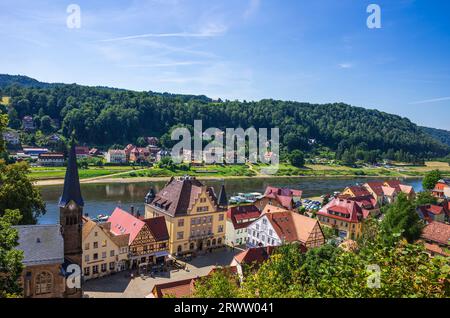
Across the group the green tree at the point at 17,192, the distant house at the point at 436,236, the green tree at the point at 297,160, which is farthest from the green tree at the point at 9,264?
the green tree at the point at 297,160

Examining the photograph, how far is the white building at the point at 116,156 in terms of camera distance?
413ft

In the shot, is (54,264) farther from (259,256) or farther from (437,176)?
(437,176)

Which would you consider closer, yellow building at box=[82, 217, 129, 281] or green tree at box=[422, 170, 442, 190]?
yellow building at box=[82, 217, 129, 281]

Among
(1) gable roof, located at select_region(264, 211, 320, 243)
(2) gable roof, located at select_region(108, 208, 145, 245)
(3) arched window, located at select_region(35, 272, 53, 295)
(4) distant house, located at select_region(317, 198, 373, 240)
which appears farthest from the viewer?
(4) distant house, located at select_region(317, 198, 373, 240)

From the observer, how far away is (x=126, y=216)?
133 ft

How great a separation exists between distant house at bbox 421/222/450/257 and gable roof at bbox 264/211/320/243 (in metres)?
12.8

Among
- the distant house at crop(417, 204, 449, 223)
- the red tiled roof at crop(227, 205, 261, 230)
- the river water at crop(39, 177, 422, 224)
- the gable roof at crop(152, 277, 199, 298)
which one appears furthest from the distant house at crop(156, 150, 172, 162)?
the gable roof at crop(152, 277, 199, 298)

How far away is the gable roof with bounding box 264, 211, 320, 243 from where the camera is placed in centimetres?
4226

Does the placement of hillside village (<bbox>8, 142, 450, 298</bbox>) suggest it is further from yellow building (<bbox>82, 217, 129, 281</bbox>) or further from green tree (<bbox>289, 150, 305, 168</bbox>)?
green tree (<bbox>289, 150, 305, 168</bbox>)

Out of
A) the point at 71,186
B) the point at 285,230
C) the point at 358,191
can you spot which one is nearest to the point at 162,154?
the point at 358,191

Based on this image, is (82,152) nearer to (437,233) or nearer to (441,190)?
(441,190)

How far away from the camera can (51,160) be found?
4496 inches

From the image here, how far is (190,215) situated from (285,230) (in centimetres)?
1120
